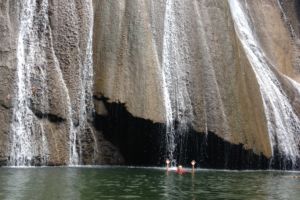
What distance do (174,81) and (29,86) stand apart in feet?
26.3

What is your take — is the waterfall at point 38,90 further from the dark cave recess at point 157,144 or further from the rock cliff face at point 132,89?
the dark cave recess at point 157,144

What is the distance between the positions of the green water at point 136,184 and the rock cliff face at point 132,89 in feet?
7.93

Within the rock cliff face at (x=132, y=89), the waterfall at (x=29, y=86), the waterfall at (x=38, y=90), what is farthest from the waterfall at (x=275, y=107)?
the waterfall at (x=29, y=86)

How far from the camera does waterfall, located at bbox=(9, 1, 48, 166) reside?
29.4 meters

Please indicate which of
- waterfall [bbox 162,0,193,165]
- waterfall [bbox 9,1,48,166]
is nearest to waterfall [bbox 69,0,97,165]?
waterfall [bbox 9,1,48,166]

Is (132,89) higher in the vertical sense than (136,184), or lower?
higher

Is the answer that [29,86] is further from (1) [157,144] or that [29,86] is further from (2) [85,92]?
(1) [157,144]

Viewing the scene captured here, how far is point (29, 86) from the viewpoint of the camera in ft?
101

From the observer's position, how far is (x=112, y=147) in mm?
31828

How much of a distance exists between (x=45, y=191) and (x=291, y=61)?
28.5 meters

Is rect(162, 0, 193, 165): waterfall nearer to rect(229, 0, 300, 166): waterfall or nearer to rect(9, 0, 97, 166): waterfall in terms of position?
rect(9, 0, 97, 166): waterfall

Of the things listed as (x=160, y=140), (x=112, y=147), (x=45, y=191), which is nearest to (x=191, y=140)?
(x=160, y=140)

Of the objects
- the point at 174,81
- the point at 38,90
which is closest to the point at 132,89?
the point at 174,81

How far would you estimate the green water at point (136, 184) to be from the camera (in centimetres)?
2012
